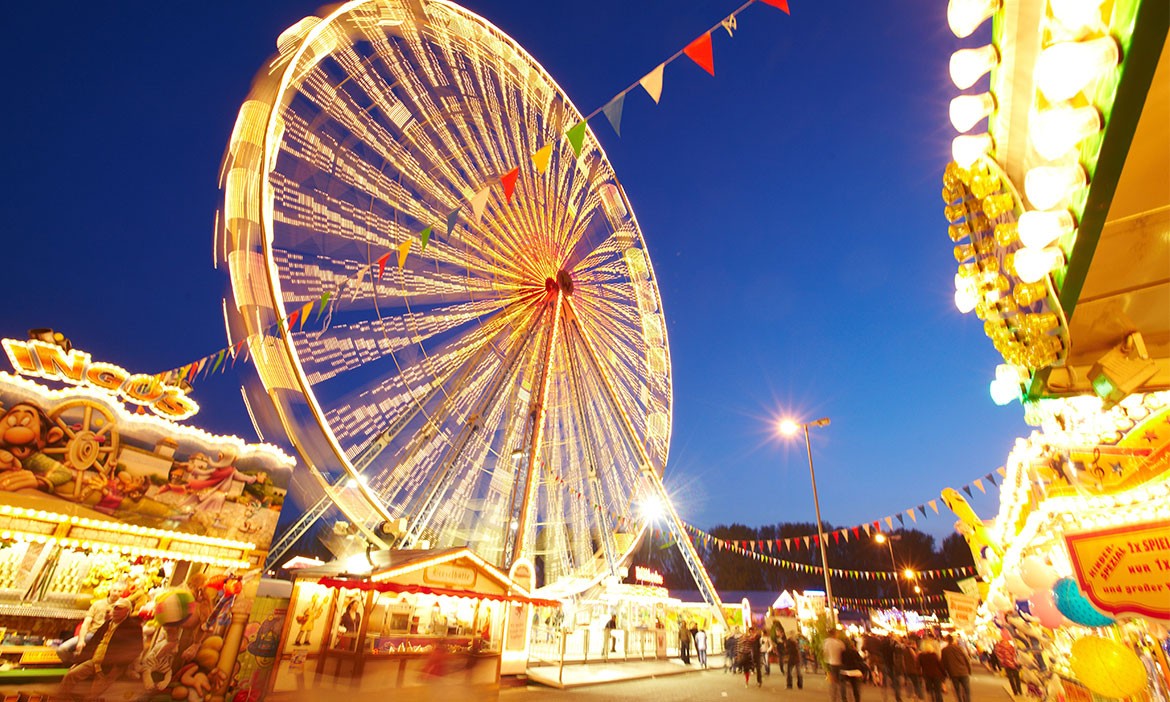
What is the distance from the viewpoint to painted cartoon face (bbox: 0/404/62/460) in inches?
249

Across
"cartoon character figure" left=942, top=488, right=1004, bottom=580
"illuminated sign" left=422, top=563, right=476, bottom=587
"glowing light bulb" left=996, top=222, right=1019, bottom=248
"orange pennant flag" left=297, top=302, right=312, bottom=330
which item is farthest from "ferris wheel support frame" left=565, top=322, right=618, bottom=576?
"glowing light bulb" left=996, top=222, right=1019, bottom=248

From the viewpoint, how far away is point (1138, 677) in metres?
5.15

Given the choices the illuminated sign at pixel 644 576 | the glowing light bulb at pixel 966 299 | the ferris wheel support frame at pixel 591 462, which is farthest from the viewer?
the illuminated sign at pixel 644 576

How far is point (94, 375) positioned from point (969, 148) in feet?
31.7

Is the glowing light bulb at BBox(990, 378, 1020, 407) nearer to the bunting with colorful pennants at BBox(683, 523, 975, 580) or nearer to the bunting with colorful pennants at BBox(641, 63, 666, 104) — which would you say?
the bunting with colorful pennants at BBox(641, 63, 666, 104)

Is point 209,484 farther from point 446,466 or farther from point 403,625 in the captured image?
point 446,466

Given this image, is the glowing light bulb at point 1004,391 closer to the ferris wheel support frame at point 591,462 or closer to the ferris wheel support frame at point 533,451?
the ferris wheel support frame at point 533,451

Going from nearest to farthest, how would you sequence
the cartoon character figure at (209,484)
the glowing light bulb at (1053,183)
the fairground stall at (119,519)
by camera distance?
the glowing light bulb at (1053,183)
the fairground stall at (119,519)
the cartoon character figure at (209,484)

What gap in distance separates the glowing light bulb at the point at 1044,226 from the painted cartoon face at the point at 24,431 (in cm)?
974

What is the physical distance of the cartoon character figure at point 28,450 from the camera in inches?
250

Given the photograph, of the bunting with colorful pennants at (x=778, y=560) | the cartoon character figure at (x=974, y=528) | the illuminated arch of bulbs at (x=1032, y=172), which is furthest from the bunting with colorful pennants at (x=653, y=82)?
the bunting with colorful pennants at (x=778, y=560)

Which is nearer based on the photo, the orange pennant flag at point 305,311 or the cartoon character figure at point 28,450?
the cartoon character figure at point 28,450

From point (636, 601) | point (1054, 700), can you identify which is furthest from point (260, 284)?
point (636, 601)

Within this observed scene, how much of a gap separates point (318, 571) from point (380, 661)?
1924 millimetres
